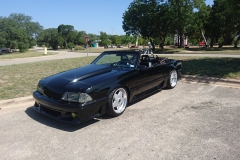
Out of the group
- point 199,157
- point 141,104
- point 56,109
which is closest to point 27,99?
point 56,109

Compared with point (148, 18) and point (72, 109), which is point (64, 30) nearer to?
point (148, 18)

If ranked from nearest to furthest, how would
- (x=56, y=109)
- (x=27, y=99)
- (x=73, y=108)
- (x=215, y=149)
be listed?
(x=215, y=149) → (x=73, y=108) → (x=56, y=109) → (x=27, y=99)

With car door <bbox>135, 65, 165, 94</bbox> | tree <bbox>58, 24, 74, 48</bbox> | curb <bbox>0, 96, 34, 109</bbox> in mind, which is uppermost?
tree <bbox>58, 24, 74, 48</bbox>

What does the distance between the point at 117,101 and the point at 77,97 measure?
906 mm

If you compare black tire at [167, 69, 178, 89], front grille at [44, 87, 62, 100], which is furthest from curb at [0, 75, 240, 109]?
front grille at [44, 87, 62, 100]

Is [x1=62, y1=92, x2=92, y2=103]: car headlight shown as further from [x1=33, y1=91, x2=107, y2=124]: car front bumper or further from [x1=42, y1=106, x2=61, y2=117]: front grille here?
[x1=42, y1=106, x2=61, y2=117]: front grille

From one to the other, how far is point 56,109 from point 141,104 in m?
2.00

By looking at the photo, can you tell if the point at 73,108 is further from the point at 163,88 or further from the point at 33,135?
the point at 163,88

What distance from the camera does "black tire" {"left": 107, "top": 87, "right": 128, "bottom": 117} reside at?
363cm

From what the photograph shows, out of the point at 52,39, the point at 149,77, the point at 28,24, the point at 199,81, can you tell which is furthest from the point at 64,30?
the point at 149,77

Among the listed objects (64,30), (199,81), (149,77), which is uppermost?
(64,30)

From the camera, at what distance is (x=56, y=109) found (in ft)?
11.1

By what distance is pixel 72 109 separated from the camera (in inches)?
126

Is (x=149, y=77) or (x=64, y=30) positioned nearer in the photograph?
(x=149, y=77)
